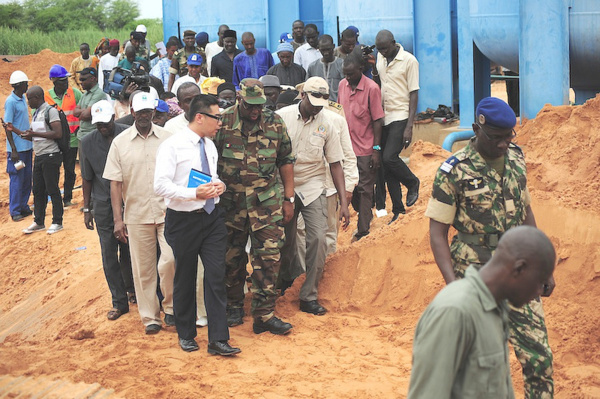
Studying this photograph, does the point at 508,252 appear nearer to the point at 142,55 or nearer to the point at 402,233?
the point at 402,233

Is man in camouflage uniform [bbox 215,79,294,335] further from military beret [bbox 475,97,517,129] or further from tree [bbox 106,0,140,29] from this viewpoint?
tree [bbox 106,0,140,29]

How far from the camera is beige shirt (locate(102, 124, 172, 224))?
7.40 meters

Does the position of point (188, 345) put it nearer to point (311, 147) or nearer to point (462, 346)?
point (311, 147)

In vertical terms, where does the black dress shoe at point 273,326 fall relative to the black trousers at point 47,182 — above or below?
below

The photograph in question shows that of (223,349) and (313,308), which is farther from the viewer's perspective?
(313,308)

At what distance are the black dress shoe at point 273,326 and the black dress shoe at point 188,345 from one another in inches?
24.9

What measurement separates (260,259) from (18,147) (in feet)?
23.0

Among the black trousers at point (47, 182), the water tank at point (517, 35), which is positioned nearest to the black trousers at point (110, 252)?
the black trousers at point (47, 182)

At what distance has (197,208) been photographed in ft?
21.4

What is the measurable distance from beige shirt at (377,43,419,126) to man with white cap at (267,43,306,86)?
5.91 ft

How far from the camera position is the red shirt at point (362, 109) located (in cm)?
949

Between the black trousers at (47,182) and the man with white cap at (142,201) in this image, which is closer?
the man with white cap at (142,201)

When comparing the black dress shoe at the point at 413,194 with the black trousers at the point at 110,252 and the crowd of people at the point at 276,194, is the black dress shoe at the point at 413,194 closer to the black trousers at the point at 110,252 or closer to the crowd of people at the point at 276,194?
the crowd of people at the point at 276,194

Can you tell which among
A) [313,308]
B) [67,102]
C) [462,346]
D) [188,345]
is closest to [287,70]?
[67,102]
